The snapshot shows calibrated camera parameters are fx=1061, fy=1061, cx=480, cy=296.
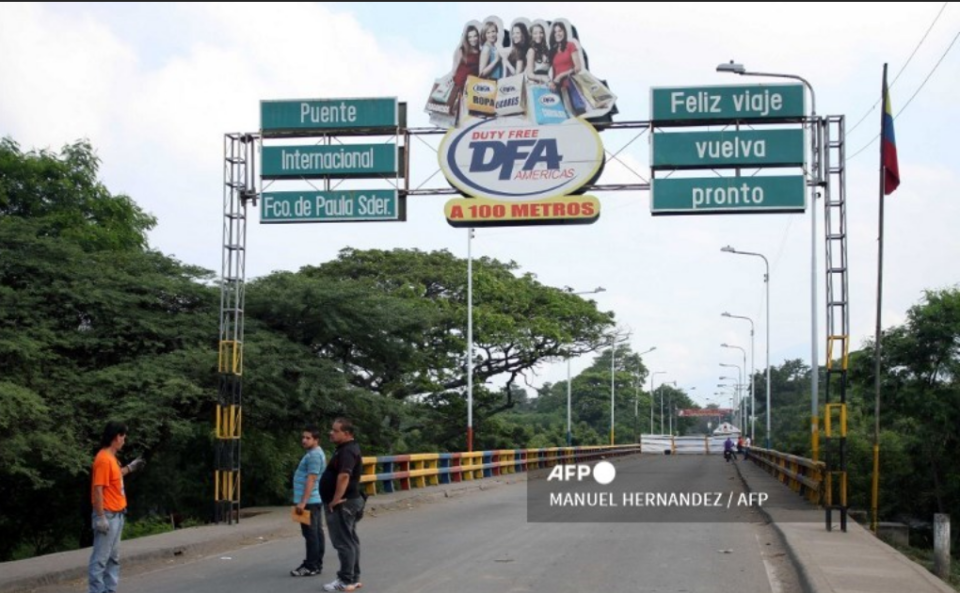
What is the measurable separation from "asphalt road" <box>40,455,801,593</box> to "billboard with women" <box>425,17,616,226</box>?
4977 millimetres

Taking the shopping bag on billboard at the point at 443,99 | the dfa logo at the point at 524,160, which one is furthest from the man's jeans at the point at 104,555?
the shopping bag on billboard at the point at 443,99

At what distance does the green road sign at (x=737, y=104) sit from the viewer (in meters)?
16.8

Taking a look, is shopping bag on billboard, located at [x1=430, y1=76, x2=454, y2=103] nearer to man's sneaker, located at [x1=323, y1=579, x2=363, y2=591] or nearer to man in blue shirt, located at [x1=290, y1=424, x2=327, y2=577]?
man in blue shirt, located at [x1=290, y1=424, x2=327, y2=577]

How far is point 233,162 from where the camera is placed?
1756cm

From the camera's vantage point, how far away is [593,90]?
17125 mm

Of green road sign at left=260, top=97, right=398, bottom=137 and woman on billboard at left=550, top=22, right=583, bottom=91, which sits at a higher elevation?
woman on billboard at left=550, top=22, right=583, bottom=91

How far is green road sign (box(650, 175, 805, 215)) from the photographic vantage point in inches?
656

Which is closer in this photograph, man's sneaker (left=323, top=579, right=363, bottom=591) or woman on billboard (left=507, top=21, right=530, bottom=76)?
man's sneaker (left=323, top=579, right=363, bottom=591)

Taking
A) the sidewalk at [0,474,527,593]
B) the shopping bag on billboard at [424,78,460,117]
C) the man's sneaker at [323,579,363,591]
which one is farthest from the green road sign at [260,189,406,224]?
the man's sneaker at [323,579,363,591]

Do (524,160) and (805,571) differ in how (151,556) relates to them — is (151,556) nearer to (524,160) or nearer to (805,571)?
(805,571)

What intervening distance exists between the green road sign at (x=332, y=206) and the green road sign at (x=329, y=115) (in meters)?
1.07

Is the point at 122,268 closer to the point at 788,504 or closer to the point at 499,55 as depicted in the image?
the point at 499,55

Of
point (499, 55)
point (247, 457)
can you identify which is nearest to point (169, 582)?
point (499, 55)

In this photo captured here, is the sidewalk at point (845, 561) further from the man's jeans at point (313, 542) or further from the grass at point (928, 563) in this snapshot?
the man's jeans at point (313, 542)
